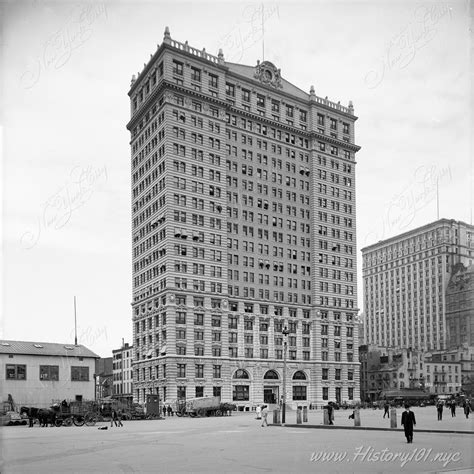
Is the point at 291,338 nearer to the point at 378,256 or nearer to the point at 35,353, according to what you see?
the point at 35,353

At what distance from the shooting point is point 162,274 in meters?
101

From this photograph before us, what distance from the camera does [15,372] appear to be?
250 ft

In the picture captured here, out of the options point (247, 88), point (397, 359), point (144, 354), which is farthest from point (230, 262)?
point (397, 359)

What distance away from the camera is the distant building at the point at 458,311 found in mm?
157875

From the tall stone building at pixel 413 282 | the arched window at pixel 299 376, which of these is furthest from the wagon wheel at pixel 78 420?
the tall stone building at pixel 413 282

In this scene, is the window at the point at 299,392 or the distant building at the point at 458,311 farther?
the distant building at the point at 458,311

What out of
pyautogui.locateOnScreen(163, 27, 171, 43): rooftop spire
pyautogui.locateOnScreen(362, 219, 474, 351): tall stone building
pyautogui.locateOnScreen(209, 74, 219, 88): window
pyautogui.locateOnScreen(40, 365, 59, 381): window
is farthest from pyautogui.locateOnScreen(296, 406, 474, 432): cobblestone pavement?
pyautogui.locateOnScreen(362, 219, 474, 351): tall stone building

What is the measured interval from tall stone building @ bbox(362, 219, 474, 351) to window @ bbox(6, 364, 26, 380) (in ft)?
349

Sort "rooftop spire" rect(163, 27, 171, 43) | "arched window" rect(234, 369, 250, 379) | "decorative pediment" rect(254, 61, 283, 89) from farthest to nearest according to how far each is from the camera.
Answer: "decorative pediment" rect(254, 61, 283, 89), "arched window" rect(234, 369, 250, 379), "rooftop spire" rect(163, 27, 171, 43)

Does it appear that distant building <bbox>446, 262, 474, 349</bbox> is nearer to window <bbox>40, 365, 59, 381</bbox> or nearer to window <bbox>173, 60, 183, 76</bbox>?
window <bbox>173, 60, 183, 76</bbox>

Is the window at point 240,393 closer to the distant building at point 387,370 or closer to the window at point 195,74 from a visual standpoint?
the distant building at point 387,370

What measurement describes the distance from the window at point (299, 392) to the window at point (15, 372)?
49.1 metres

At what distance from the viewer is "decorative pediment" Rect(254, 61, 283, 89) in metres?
117

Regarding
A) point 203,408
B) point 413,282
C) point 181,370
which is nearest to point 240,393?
point 181,370
